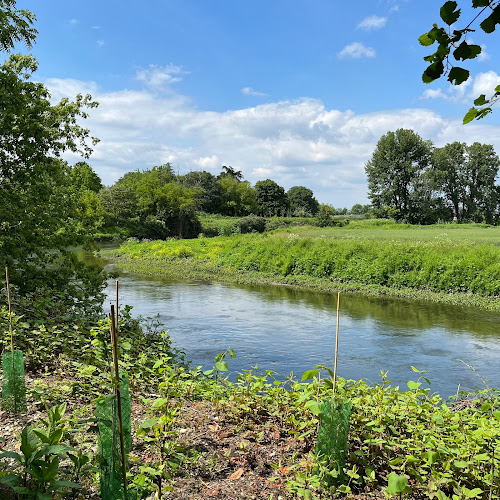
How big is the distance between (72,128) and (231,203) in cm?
5011

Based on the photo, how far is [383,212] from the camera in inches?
2267

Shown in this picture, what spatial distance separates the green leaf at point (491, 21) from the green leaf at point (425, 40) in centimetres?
20

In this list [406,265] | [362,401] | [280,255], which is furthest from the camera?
[280,255]

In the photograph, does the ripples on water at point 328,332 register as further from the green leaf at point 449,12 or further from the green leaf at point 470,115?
the green leaf at point 449,12

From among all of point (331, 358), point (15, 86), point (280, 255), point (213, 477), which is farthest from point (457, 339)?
point (280, 255)

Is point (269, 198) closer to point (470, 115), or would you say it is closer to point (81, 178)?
point (81, 178)

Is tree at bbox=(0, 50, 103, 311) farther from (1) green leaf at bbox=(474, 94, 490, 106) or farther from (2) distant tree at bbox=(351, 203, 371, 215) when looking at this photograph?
(2) distant tree at bbox=(351, 203, 371, 215)

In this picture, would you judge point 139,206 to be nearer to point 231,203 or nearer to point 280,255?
point 231,203

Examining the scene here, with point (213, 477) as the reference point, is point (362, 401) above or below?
above

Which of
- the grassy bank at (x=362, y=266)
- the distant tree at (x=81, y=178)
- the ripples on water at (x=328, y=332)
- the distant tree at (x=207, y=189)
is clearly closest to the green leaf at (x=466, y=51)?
the ripples on water at (x=328, y=332)

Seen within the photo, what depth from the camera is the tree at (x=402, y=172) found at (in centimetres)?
5703

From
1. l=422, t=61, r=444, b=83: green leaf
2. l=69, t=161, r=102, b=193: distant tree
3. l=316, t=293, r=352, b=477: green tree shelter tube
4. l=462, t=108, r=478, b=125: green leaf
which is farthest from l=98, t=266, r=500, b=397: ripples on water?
l=422, t=61, r=444, b=83: green leaf

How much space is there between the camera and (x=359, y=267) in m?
18.7

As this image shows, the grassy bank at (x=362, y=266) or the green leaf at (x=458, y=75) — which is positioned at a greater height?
the green leaf at (x=458, y=75)
